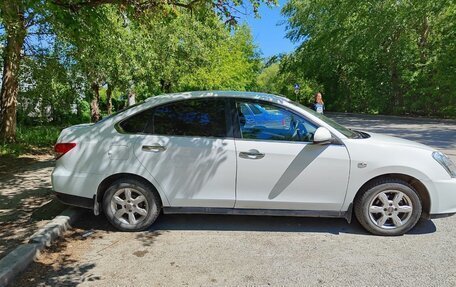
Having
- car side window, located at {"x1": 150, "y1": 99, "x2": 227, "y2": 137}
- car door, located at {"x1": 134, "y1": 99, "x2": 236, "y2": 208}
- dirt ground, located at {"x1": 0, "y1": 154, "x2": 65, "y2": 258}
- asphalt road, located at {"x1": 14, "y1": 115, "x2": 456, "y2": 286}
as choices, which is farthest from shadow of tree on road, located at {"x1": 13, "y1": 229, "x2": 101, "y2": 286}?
car side window, located at {"x1": 150, "y1": 99, "x2": 227, "y2": 137}

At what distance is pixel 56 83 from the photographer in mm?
11523

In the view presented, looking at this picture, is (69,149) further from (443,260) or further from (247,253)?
(443,260)

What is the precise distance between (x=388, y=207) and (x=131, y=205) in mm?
2923

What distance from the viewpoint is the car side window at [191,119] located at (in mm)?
4488

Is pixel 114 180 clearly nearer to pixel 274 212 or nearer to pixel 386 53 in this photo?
pixel 274 212

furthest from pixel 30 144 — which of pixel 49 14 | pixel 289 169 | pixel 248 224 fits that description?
pixel 289 169

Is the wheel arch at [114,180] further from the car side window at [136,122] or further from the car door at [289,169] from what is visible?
the car door at [289,169]

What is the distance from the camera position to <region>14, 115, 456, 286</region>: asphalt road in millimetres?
3506

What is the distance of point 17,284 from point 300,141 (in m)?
3.09

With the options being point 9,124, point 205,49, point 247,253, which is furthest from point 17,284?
point 205,49

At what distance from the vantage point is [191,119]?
455 centimetres

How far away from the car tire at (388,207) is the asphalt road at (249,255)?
0.42 ft

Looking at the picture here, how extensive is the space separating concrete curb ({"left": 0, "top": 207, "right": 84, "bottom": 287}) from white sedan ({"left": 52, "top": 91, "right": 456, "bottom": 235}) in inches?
12.4

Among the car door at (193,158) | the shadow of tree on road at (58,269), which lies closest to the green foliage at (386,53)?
the car door at (193,158)
